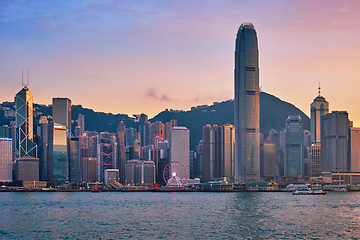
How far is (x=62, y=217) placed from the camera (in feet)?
324

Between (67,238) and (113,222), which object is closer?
(67,238)

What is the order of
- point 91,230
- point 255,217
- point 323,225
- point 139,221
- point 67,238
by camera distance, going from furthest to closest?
point 255,217
point 139,221
point 323,225
point 91,230
point 67,238

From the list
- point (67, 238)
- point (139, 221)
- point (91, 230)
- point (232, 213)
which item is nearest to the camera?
point (67, 238)

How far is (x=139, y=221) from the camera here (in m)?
91.4

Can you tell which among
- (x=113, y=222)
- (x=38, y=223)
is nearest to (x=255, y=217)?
(x=113, y=222)

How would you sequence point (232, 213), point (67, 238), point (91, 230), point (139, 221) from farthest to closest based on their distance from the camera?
point (232, 213)
point (139, 221)
point (91, 230)
point (67, 238)

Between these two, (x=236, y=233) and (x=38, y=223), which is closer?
(x=236, y=233)

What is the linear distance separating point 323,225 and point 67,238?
4185 centimetres

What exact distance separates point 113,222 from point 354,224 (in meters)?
41.3

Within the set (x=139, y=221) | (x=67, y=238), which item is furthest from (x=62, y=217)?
(x=67, y=238)

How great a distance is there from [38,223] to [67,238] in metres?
19.2

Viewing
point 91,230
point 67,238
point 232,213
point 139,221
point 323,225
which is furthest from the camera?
point 232,213

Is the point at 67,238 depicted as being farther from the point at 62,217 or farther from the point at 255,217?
the point at 255,217

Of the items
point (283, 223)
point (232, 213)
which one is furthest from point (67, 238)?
point (232, 213)
